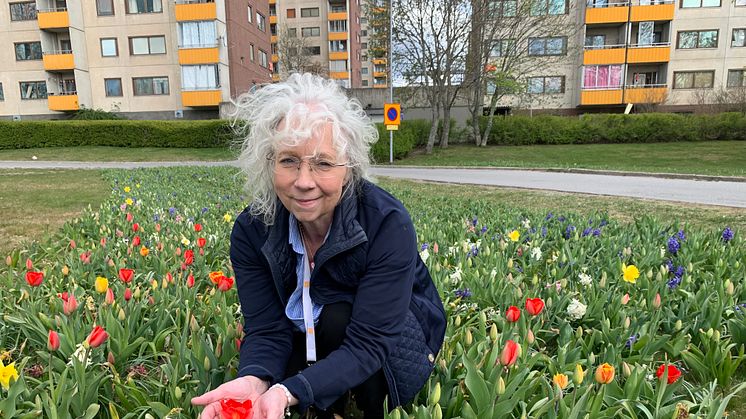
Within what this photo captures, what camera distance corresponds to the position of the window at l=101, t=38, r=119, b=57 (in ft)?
108

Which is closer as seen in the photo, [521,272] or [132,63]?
[521,272]

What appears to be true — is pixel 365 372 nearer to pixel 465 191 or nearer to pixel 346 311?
pixel 346 311

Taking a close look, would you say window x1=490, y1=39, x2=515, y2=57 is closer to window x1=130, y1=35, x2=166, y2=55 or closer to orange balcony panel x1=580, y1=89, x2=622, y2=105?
orange balcony panel x1=580, y1=89, x2=622, y2=105

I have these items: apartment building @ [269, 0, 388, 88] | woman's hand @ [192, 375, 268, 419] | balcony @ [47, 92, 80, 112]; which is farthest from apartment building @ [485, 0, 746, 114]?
woman's hand @ [192, 375, 268, 419]

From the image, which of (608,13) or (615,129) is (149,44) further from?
(608,13)

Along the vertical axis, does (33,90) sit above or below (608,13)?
below

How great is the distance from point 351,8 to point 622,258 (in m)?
63.8

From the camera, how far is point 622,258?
11.8ft

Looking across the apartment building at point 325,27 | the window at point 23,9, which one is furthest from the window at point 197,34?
the apartment building at point 325,27

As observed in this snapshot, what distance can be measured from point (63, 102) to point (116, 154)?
1221cm

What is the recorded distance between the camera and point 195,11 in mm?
31531

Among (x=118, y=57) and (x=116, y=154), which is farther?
(x=118, y=57)

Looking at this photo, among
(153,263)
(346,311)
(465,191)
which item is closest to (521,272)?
(346,311)

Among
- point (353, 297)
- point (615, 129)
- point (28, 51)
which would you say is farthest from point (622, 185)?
point (28, 51)
